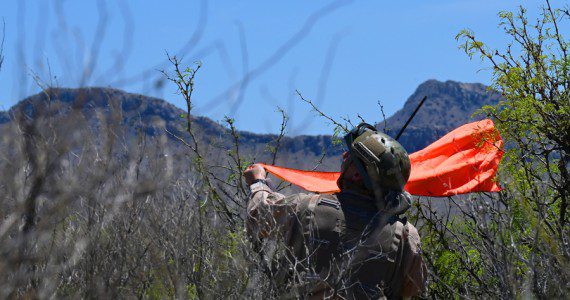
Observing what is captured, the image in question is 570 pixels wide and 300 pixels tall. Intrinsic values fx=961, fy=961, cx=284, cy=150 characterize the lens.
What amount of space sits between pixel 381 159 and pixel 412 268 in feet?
2.24

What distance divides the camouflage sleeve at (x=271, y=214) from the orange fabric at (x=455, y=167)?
1.48m

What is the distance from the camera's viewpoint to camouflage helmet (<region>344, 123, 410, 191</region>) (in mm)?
5820

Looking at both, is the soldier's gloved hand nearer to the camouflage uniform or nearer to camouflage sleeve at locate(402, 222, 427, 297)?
the camouflage uniform

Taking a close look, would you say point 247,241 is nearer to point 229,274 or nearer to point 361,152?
point 229,274

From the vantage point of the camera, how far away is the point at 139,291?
6.09 m

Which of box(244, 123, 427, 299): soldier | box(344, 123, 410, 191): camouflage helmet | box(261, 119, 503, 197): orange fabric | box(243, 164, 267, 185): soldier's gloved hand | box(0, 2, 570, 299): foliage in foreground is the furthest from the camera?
box(261, 119, 503, 197): orange fabric

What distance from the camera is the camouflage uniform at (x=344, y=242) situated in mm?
5680

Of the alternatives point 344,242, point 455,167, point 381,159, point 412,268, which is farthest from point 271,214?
point 455,167

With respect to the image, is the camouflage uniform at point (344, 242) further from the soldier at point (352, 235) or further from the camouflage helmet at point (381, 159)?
the camouflage helmet at point (381, 159)

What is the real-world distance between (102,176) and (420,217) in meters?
4.38

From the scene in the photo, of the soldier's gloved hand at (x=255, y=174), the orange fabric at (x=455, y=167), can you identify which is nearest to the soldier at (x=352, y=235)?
the soldier's gloved hand at (x=255, y=174)

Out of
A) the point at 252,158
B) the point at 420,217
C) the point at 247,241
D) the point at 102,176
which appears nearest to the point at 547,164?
the point at 420,217

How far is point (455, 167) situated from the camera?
7.49 metres

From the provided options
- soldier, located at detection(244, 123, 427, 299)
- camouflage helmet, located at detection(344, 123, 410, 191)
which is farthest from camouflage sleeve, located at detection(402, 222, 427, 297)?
camouflage helmet, located at detection(344, 123, 410, 191)
